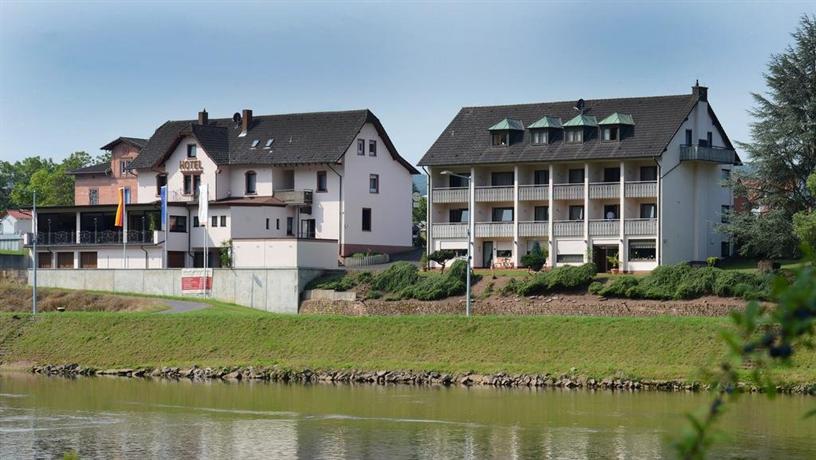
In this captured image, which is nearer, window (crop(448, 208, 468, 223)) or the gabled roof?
the gabled roof

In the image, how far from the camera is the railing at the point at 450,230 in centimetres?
8188

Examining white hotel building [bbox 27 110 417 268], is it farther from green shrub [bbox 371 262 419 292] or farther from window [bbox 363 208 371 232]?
green shrub [bbox 371 262 419 292]

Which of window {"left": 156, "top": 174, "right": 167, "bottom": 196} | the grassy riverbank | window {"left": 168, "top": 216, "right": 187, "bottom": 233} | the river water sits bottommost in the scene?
the river water

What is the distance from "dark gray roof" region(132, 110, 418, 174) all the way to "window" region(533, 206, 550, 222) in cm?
1459

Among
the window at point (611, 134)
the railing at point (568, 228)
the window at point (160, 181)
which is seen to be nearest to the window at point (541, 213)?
the railing at point (568, 228)

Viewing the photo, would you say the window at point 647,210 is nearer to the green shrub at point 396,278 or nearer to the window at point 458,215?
the window at point 458,215

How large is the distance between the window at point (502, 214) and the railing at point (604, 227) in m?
6.31

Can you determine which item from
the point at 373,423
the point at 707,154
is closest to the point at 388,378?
the point at 373,423

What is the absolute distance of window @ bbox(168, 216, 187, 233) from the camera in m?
88.9

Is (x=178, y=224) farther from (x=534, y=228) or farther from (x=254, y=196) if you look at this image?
(x=534, y=228)

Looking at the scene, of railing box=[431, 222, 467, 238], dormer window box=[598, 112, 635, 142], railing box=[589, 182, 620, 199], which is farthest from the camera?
railing box=[431, 222, 467, 238]

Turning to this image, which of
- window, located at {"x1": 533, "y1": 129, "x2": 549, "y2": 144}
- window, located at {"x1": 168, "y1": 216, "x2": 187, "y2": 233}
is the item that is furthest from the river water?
window, located at {"x1": 168, "y1": 216, "x2": 187, "y2": 233}

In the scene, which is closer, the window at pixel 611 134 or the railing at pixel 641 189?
the railing at pixel 641 189

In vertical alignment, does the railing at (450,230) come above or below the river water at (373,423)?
above
